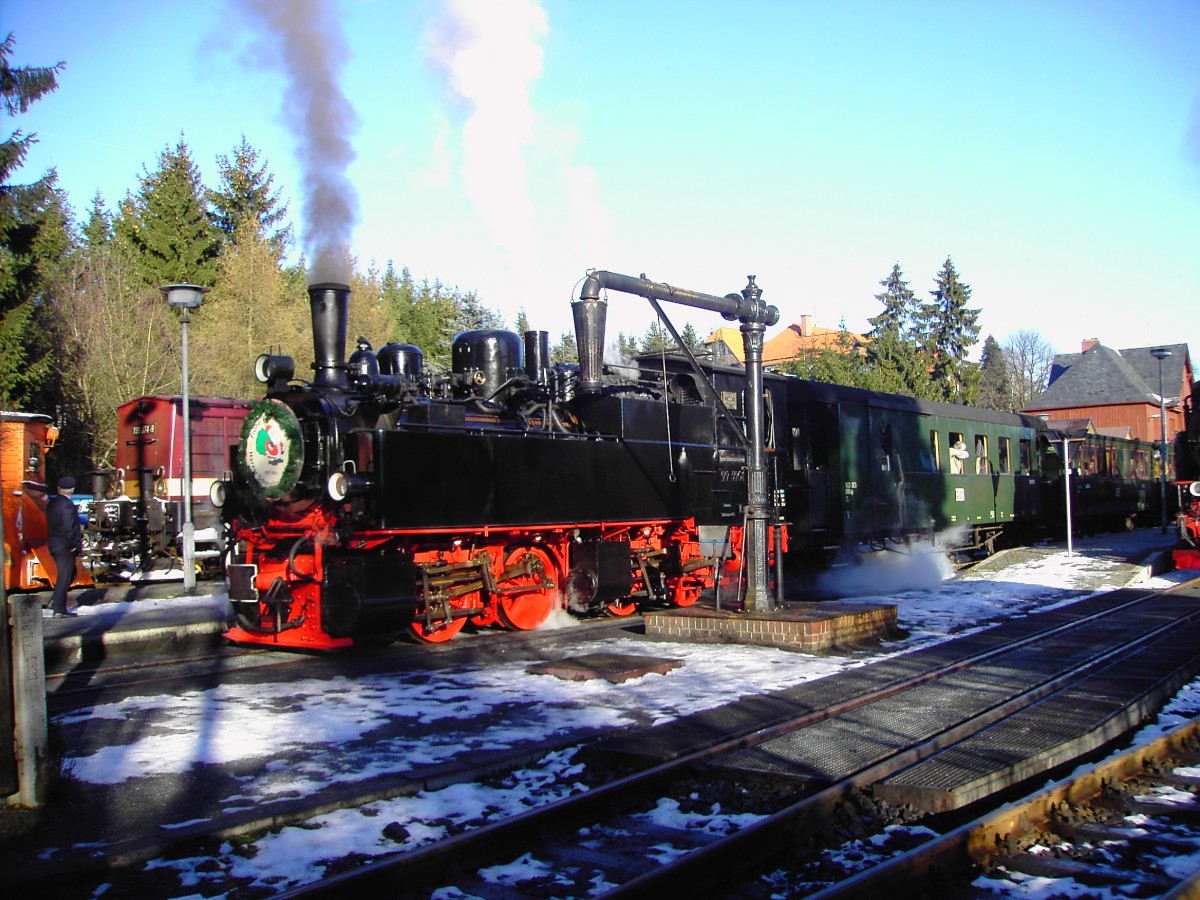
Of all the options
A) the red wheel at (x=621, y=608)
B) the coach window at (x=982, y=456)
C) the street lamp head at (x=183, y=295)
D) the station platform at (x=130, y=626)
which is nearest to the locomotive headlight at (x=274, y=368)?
the station platform at (x=130, y=626)

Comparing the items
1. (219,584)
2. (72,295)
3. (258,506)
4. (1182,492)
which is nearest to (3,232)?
(72,295)

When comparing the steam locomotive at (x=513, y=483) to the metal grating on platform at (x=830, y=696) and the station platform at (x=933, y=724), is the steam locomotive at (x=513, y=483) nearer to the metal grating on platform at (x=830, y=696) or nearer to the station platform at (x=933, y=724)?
the metal grating on platform at (x=830, y=696)

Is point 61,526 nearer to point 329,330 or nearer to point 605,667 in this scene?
point 329,330

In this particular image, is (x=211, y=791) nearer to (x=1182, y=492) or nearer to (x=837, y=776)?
(x=837, y=776)

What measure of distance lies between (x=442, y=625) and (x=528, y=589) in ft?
3.60

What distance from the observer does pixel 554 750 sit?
20.4ft

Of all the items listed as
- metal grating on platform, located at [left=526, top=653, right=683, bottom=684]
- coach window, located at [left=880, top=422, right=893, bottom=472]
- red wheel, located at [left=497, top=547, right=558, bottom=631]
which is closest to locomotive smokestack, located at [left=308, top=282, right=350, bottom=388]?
red wheel, located at [left=497, top=547, right=558, bottom=631]

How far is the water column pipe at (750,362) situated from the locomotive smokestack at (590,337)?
0.02 m

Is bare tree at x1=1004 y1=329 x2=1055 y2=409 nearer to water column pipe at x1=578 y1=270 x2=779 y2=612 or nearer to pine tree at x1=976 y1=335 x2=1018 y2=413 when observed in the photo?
pine tree at x1=976 y1=335 x2=1018 y2=413

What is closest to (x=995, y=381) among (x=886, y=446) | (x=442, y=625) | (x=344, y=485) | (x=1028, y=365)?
(x=1028, y=365)

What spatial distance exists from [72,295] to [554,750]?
91.8ft

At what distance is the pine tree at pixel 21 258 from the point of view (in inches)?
768

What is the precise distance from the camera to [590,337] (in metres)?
11.0

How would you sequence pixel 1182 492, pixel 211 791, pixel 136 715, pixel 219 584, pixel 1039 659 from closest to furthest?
1. pixel 211 791
2. pixel 136 715
3. pixel 1039 659
4. pixel 219 584
5. pixel 1182 492
